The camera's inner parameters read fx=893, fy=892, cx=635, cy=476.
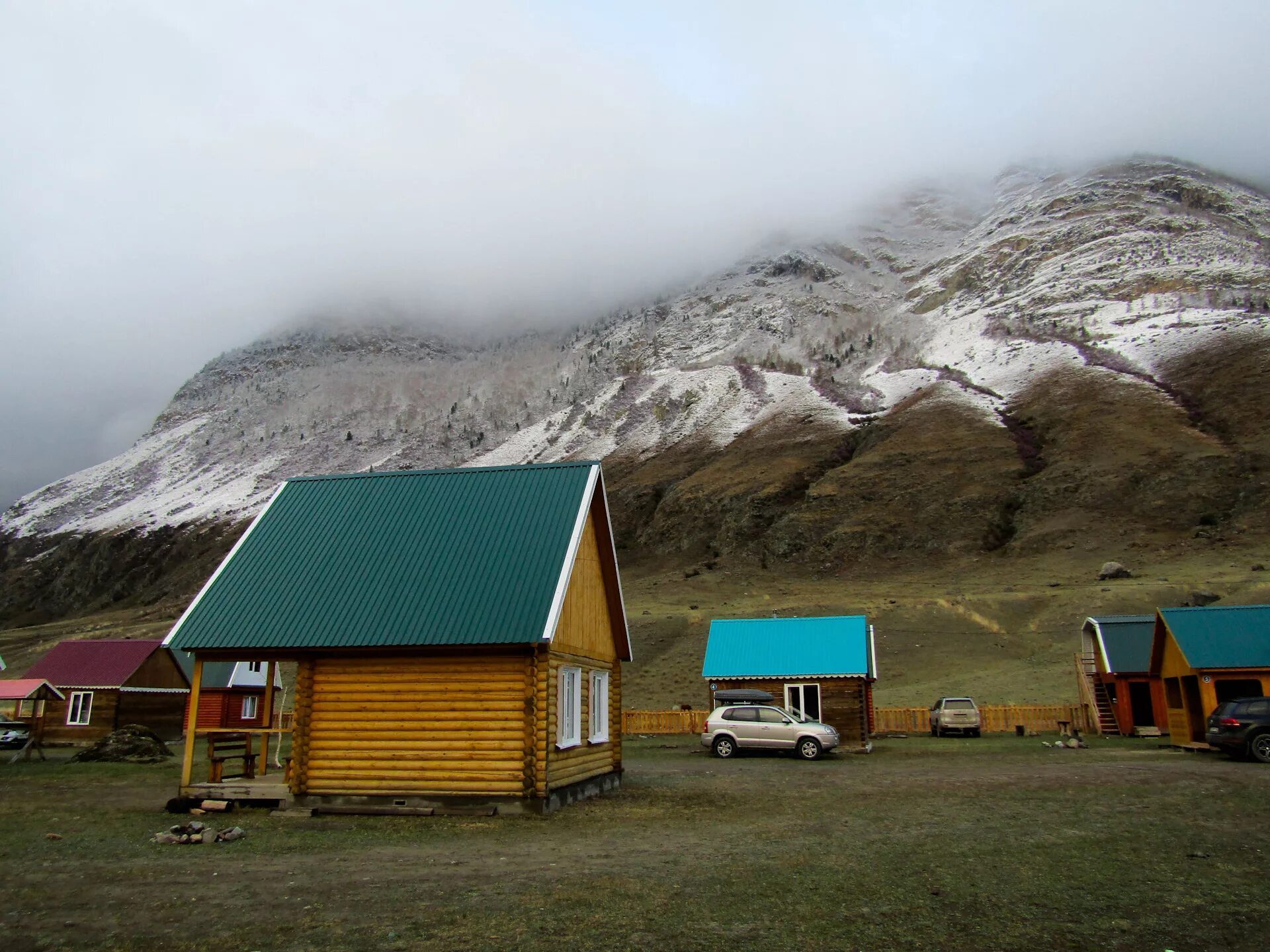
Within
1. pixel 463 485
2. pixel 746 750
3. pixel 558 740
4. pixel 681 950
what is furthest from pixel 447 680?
pixel 746 750

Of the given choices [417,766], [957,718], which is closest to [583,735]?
[417,766]

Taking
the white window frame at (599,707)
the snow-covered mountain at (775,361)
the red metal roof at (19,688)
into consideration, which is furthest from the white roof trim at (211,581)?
the snow-covered mountain at (775,361)

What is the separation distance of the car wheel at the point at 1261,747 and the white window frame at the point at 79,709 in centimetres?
4267

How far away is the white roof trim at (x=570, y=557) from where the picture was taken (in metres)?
15.3

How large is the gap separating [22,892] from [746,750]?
2356 cm

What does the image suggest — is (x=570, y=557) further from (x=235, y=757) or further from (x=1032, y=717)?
(x=1032, y=717)

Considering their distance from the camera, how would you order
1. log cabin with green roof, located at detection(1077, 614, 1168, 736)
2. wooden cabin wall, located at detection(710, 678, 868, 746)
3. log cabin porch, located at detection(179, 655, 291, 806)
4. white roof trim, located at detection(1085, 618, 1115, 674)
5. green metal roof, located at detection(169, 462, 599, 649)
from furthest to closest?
white roof trim, located at detection(1085, 618, 1115, 674) < log cabin with green roof, located at detection(1077, 614, 1168, 736) < wooden cabin wall, located at detection(710, 678, 868, 746) < log cabin porch, located at detection(179, 655, 291, 806) < green metal roof, located at detection(169, 462, 599, 649)

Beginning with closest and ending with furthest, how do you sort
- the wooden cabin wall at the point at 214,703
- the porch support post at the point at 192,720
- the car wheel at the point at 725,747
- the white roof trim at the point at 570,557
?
the white roof trim at the point at 570,557
the porch support post at the point at 192,720
the car wheel at the point at 725,747
the wooden cabin wall at the point at 214,703

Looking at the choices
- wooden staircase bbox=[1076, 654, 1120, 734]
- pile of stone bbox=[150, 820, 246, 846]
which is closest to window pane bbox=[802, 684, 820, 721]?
wooden staircase bbox=[1076, 654, 1120, 734]

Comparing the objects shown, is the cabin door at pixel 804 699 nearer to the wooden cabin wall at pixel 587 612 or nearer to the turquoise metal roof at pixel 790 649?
the turquoise metal roof at pixel 790 649

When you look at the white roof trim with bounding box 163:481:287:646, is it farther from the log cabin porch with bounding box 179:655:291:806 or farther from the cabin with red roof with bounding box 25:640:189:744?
the cabin with red roof with bounding box 25:640:189:744

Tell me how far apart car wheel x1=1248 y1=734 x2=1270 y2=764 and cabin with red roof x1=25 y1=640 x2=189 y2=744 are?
3882cm

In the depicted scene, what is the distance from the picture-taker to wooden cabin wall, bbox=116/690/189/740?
3925 cm

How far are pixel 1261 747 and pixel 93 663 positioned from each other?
Result: 143 feet
